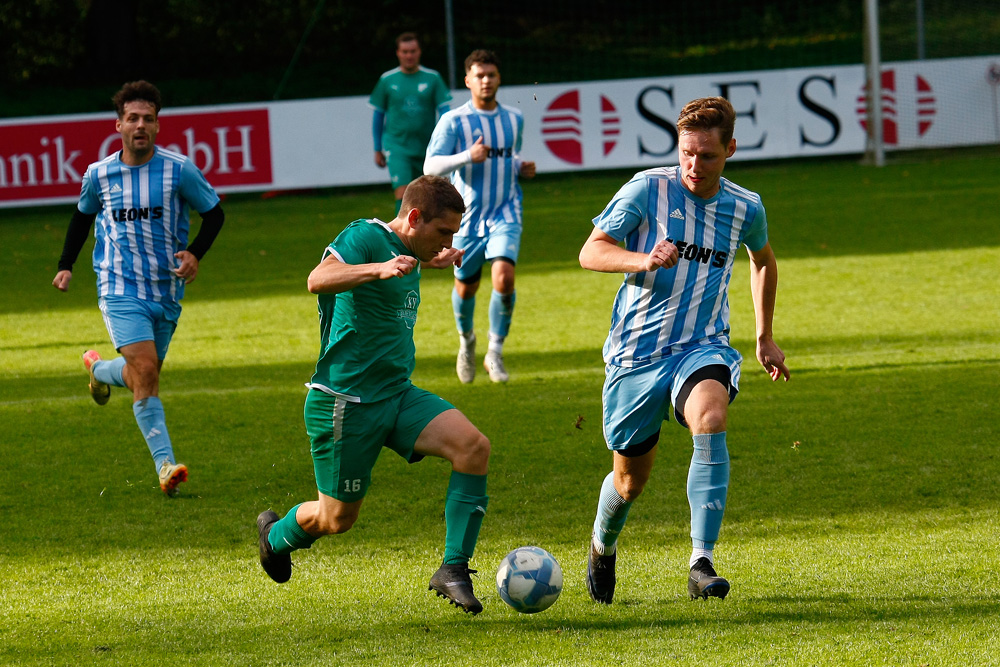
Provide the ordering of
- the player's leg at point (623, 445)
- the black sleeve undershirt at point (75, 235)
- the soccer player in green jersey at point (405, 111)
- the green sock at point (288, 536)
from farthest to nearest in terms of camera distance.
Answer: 1. the soccer player in green jersey at point (405, 111)
2. the black sleeve undershirt at point (75, 235)
3. the green sock at point (288, 536)
4. the player's leg at point (623, 445)

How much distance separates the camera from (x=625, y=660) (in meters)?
3.76

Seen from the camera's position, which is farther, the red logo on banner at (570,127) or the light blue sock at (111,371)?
the red logo on banner at (570,127)

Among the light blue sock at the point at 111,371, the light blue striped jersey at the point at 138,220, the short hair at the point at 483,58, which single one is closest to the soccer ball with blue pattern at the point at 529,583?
the light blue striped jersey at the point at 138,220

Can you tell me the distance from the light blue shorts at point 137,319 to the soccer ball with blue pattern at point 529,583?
2.79m

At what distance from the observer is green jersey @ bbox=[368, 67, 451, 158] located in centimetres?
1262

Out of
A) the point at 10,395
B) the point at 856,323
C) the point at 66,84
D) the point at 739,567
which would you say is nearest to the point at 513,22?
the point at 66,84

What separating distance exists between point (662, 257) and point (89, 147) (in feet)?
50.6

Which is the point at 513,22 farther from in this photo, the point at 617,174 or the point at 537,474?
the point at 537,474

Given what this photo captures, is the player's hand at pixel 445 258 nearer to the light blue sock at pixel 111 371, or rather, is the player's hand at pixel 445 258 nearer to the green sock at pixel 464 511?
the green sock at pixel 464 511

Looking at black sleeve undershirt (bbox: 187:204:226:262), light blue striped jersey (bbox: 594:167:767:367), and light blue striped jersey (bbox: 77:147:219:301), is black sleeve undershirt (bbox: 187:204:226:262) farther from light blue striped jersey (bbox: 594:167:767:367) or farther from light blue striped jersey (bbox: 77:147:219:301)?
light blue striped jersey (bbox: 594:167:767:367)

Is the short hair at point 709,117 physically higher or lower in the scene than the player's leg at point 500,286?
higher

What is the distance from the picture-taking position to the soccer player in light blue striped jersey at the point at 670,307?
4.21 meters

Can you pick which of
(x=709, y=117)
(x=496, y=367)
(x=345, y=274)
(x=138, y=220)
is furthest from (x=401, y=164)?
(x=345, y=274)

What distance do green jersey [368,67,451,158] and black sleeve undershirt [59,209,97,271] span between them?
639 centimetres
